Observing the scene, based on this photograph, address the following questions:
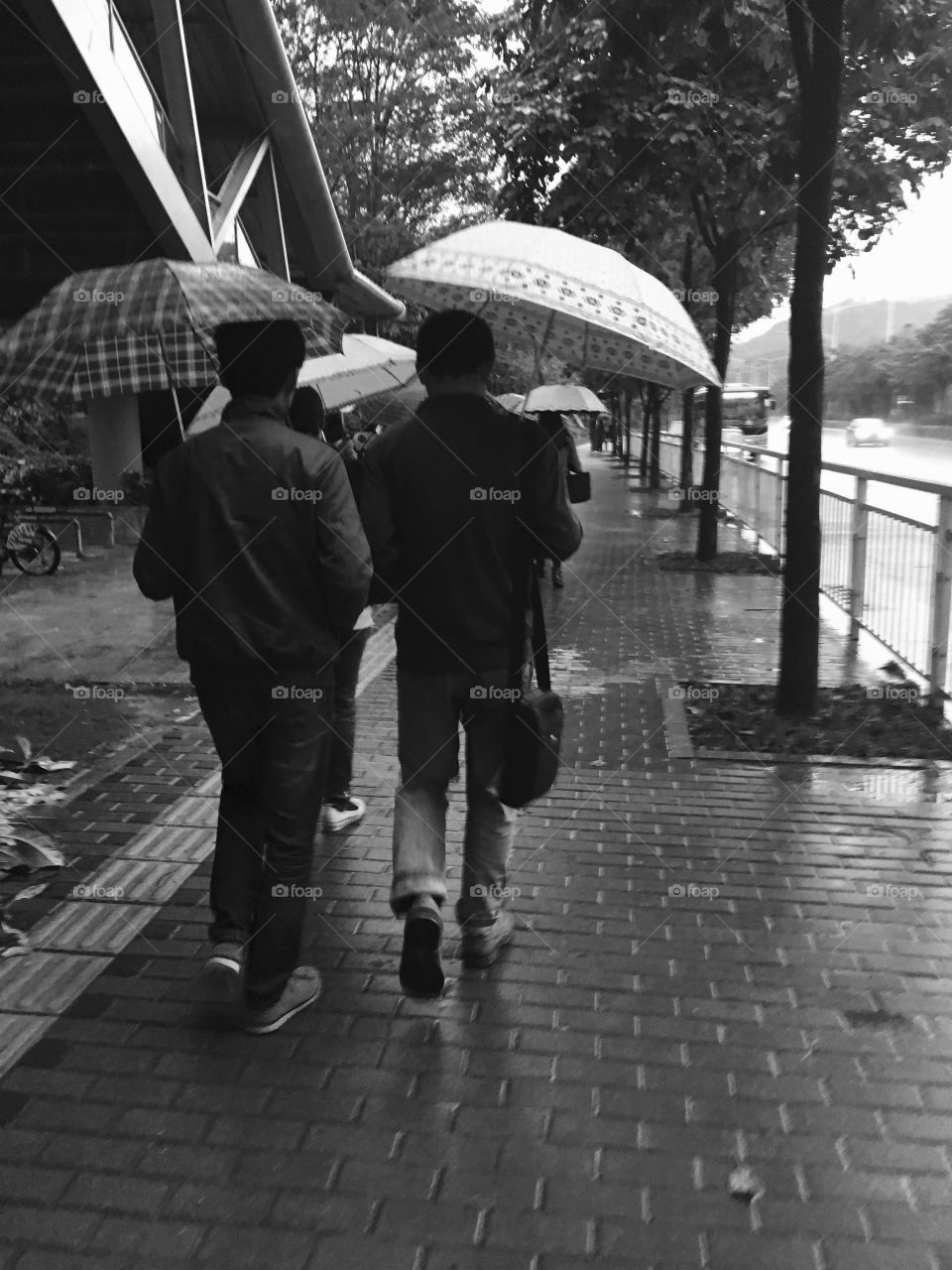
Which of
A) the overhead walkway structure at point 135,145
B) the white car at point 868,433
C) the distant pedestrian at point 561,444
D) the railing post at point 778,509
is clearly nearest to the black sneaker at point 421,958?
the distant pedestrian at point 561,444

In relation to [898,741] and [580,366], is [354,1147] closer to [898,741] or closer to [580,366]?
[580,366]

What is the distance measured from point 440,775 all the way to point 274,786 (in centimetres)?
58

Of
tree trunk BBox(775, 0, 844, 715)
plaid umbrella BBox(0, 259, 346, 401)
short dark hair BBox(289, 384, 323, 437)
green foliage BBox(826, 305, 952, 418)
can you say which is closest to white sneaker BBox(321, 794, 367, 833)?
short dark hair BBox(289, 384, 323, 437)

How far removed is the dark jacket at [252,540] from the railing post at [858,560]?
6.91 metres

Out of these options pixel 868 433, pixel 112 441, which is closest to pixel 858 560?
pixel 112 441

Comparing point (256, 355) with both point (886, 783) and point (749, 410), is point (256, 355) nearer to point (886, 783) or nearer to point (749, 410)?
point (886, 783)

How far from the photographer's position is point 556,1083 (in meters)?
3.37

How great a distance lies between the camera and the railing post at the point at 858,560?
31.8ft

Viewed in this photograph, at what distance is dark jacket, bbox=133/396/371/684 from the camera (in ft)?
11.1

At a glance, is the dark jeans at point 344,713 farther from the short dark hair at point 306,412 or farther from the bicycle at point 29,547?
the bicycle at point 29,547

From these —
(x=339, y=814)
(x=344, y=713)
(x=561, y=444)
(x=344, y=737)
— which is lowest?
(x=339, y=814)

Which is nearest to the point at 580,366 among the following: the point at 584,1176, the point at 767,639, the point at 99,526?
the point at 584,1176

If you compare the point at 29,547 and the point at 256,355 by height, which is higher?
the point at 256,355

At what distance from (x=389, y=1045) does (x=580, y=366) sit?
7.58 ft
